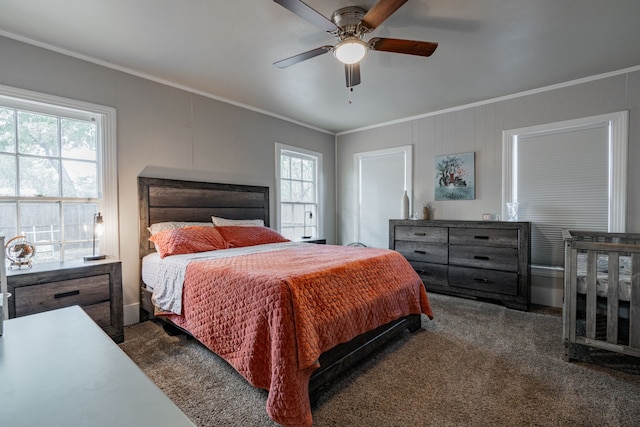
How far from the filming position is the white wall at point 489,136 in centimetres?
298

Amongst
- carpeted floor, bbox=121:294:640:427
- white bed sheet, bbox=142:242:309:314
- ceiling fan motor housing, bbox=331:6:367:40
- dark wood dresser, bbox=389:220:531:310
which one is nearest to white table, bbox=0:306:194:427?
carpeted floor, bbox=121:294:640:427

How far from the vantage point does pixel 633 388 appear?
6.00 ft

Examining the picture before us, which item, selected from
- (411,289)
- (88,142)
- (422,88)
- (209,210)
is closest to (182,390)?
(411,289)

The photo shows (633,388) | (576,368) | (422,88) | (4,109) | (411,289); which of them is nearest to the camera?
(633,388)

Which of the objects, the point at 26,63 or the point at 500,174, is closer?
the point at 26,63

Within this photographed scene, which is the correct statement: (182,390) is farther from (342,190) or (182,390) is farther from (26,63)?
(342,190)

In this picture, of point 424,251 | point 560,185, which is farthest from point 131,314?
point 560,185

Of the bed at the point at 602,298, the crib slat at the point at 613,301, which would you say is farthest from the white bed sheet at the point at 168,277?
the crib slat at the point at 613,301

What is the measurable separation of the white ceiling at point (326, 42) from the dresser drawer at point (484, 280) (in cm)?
212

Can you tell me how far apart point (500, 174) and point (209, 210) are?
3.61 metres

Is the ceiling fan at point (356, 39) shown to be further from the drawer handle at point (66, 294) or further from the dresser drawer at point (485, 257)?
the drawer handle at point (66, 294)

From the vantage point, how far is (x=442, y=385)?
1882 millimetres

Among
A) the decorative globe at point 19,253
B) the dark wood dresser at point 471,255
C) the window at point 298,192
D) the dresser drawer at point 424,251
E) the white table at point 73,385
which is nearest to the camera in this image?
the white table at point 73,385

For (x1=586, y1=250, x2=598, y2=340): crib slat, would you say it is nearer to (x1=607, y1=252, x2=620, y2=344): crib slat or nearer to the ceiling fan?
(x1=607, y1=252, x2=620, y2=344): crib slat
